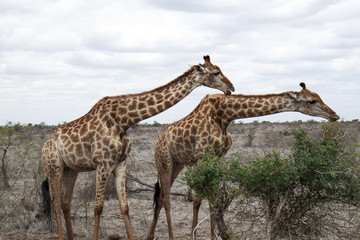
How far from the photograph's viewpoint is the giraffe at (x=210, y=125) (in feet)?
21.8

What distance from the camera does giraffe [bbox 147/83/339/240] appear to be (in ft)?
21.8

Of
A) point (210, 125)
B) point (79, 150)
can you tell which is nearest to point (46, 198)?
point (79, 150)

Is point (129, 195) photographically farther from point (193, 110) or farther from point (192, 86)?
point (192, 86)

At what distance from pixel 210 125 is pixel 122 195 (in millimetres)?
1795

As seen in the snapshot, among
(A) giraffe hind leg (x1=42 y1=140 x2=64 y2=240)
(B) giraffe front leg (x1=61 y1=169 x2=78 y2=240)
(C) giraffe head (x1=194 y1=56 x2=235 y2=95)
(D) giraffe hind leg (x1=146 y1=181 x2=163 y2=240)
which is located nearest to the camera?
(C) giraffe head (x1=194 y1=56 x2=235 y2=95)

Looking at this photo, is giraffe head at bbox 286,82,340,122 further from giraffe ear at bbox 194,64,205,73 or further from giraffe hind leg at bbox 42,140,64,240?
giraffe hind leg at bbox 42,140,64,240

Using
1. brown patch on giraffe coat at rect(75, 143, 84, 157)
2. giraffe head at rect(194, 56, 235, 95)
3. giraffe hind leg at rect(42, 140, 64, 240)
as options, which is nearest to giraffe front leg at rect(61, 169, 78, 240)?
giraffe hind leg at rect(42, 140, 64, 240)

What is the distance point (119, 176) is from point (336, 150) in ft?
10.5

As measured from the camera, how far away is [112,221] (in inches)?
373

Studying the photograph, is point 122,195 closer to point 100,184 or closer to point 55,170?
point 100,184

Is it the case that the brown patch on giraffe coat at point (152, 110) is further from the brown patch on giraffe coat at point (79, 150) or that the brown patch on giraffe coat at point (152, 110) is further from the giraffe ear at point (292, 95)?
the giraffe ear at point (292, 95)

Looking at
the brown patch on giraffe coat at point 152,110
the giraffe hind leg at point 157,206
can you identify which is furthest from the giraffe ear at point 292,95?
the giraffe hind leg at point 157,206

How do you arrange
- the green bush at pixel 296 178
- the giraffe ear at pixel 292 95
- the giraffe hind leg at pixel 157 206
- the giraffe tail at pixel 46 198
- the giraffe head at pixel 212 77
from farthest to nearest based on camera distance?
the giraffe tail at pixel 46 198
the giraffe hind leg at pixel 157 206
the giraffe head at pixel 212 77
the giraffe ear at pixel 292 95
the green bush at pixel 296 178

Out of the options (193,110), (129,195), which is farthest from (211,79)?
(129,195)
